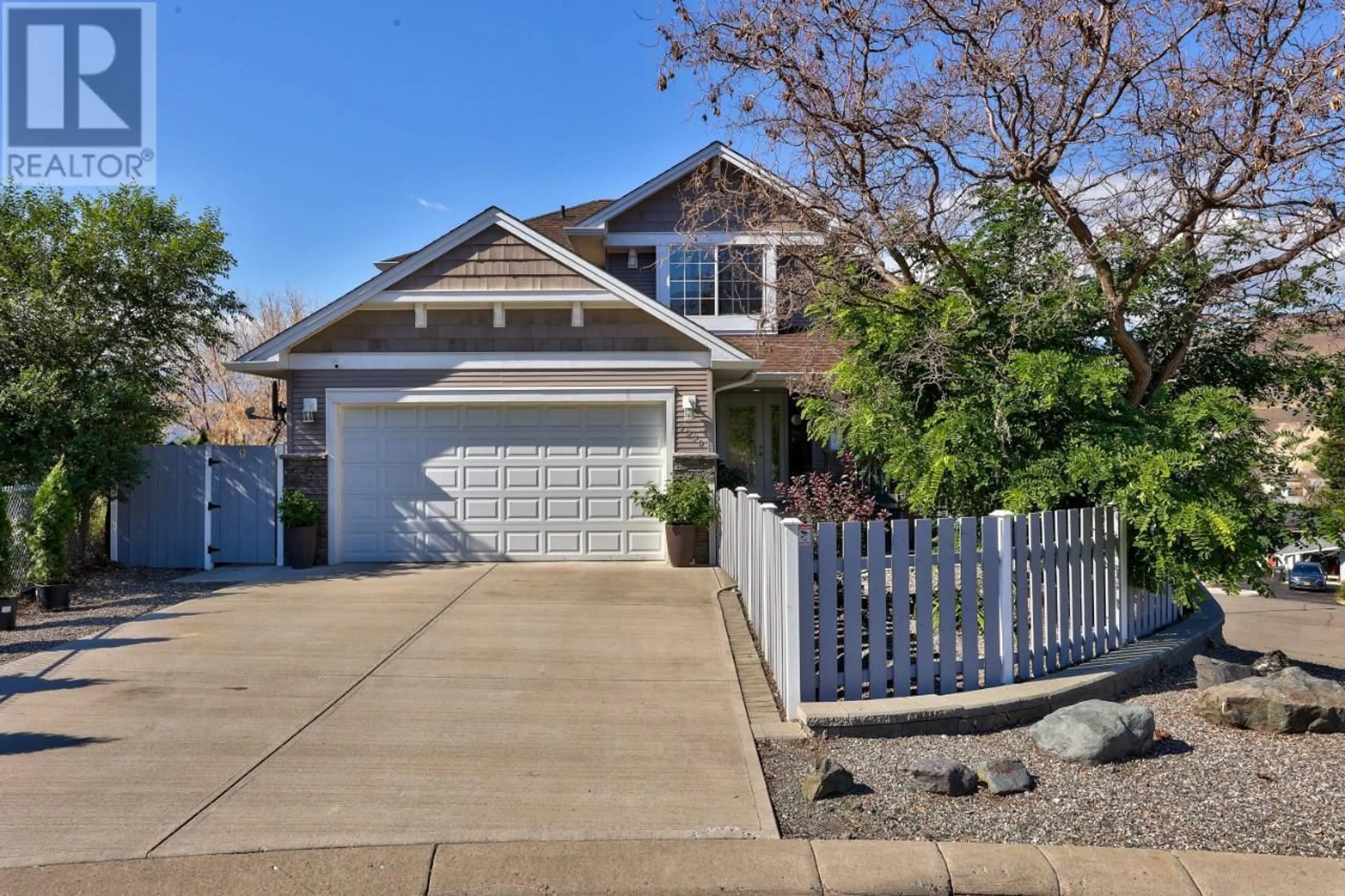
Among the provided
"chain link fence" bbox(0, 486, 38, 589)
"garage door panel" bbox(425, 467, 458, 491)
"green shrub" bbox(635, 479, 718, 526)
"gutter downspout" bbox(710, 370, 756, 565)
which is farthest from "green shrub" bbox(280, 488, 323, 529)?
"gutter downspout" bbox(710, 370, 756, 565)

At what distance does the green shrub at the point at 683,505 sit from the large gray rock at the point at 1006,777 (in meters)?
7.16

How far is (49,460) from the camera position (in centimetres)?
1054

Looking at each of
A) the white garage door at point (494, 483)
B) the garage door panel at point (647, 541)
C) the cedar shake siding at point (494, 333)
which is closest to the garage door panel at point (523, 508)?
the white garage door at point (494, 483)

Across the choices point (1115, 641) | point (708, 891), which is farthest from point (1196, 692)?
point (708, 891)

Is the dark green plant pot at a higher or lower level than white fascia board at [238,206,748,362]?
lower

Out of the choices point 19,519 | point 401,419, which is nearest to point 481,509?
point 401,419

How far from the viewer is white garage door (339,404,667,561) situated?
1215 cm

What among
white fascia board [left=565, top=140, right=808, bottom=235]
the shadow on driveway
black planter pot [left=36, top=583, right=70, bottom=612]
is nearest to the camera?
the shadow on driveway

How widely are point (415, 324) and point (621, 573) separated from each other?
14.3 feet

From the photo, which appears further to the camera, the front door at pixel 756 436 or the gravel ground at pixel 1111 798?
the front door at pixel 756 436

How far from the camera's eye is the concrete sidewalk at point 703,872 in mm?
3570

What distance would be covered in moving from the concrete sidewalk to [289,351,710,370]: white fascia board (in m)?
8.60

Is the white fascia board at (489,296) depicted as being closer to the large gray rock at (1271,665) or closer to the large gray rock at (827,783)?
the large gray rock at (1271,665)

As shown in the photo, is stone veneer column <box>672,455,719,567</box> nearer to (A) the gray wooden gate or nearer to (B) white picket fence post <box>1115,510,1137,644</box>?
(A) the gray wooden gate
